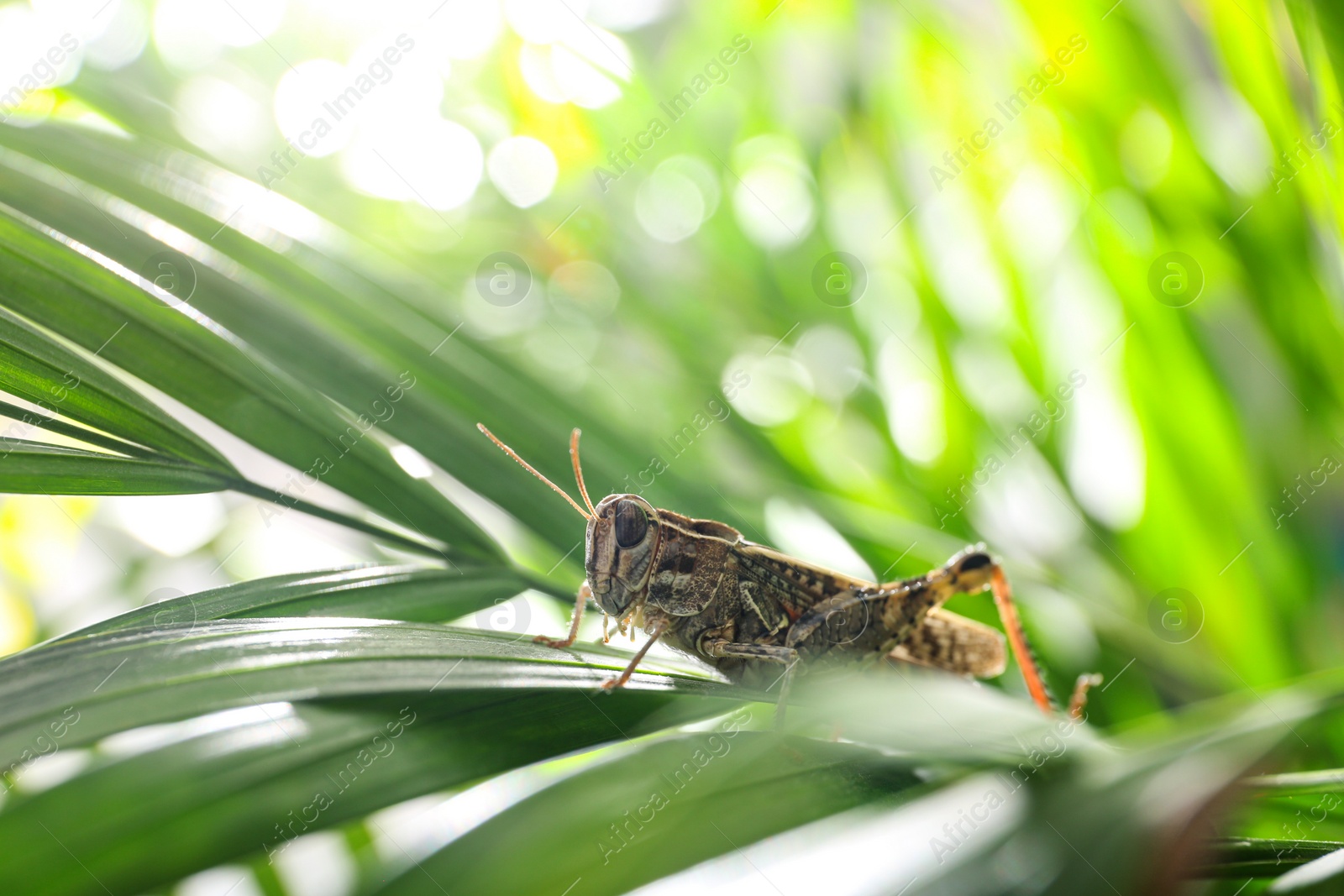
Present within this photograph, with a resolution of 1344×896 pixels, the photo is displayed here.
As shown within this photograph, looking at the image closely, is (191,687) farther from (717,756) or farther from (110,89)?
(110,89)

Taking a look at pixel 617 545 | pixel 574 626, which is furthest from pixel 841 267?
pixel 574 626

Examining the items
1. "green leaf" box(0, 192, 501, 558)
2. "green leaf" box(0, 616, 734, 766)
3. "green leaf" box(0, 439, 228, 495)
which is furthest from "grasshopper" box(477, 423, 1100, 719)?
"green leaf" box(0, 616, 734, 766)

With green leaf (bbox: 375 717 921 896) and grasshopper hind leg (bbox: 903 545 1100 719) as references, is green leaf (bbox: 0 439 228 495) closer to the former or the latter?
green leaf (bbox: 375 717 921 896)

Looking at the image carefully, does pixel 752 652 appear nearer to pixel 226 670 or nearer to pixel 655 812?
pixel 655 812

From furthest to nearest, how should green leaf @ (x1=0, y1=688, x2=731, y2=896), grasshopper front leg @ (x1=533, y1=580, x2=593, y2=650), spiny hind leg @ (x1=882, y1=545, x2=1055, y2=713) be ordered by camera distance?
spiny hind leg @ (x1=882, y1=545, x2=1055, y2=713)
grasshopper front leg @ (x1=533, y1=580, x2=593, y2=650)
green leaf @ (x1=0, y1=688, x2=731, y2=896)

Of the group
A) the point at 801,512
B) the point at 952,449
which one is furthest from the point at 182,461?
the point at 952,449
